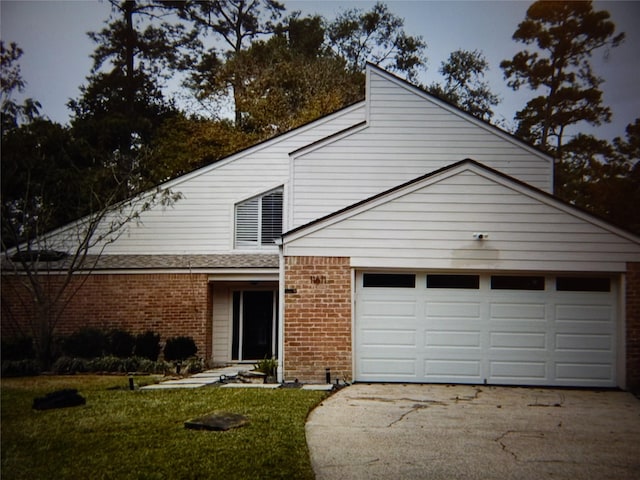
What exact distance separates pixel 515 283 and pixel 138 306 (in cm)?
1008

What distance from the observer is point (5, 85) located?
11.4 m

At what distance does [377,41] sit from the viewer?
903 inches

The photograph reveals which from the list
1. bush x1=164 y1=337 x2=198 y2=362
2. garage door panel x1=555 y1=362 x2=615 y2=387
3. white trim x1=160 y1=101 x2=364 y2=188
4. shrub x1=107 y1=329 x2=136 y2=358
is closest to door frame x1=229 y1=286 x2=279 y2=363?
bush x1=164 y1=337 x2=198 y2=362

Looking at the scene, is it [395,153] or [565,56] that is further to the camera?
[395,153]

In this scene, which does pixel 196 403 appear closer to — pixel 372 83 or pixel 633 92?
pixel 633 92

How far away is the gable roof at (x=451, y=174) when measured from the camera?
39.3ft

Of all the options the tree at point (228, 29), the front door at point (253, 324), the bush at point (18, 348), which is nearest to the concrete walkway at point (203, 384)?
the front door at point (253, 324)

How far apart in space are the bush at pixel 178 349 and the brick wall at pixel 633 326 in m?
10.3

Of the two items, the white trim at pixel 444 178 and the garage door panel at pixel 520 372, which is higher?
the white trim at pixel 444 178

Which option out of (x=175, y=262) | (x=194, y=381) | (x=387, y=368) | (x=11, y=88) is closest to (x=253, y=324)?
(x=175, y=262)

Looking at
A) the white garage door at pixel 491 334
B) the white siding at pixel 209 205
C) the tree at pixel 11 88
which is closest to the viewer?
the tree at pixel 11 88

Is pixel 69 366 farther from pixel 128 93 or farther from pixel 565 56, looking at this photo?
pixel 128 93

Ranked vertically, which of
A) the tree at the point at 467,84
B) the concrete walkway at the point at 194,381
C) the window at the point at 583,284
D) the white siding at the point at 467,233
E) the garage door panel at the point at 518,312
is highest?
the tree at the point at 467,84

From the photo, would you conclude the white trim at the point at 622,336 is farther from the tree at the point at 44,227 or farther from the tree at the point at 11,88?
the tree at the point at 11,88
